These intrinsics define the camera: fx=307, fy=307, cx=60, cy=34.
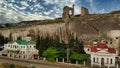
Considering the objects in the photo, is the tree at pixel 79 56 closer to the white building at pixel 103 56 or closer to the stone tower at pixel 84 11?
the white building at pixel 103 56

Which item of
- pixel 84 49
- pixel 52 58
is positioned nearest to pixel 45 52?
pixel 52 58

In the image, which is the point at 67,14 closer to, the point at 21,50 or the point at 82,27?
the point at 82,27

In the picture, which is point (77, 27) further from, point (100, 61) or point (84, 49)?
point (100, 61)

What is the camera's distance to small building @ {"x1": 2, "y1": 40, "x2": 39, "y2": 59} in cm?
3353

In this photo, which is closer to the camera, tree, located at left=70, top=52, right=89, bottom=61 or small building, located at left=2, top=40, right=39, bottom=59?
tree, located at left=70, top=52, right=89, bottom=61

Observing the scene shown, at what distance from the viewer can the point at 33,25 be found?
3997 centimetres

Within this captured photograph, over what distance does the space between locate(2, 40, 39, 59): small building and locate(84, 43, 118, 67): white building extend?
8.01 m

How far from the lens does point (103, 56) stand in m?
25.8

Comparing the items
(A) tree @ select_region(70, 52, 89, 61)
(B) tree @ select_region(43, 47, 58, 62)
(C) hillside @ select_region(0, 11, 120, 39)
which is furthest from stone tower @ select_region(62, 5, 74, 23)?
(A) tree @ select_region(70, 52, 89, 61)

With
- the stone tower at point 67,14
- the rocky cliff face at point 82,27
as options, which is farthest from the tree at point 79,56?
the stone tower at point 67,14

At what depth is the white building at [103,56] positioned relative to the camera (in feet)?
84.0

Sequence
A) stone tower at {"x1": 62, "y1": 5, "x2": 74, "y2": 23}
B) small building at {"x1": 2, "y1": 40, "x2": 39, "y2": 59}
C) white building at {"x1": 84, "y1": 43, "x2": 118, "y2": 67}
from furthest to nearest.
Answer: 1. stone tower at {"x1": 62, "y1": 5, "x2": 74, "y2": 23}
2. small building at {"x1": 2, "y1": 40, "x2": 39, "y2": 59}
3. white building at {"x1": 84, "y1": 43, "x2": 118, "y2": 67}

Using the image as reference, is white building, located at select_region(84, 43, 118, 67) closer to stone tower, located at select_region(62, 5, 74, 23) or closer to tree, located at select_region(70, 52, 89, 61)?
tree, located at select_region(70, 52, 89, 61)

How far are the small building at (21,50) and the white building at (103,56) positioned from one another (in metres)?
8.01
